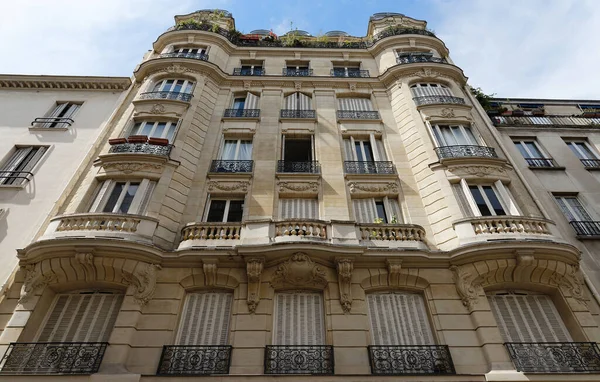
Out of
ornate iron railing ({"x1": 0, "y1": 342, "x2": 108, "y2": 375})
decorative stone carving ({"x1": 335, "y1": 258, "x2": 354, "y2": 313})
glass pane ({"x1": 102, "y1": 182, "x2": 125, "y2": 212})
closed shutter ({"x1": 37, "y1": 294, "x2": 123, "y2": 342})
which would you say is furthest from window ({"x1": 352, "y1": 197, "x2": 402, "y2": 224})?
ornate iron railing ({"x1": 0, "y1": 342, "x2": 108, "y2": 375})

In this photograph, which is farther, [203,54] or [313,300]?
[203,54]

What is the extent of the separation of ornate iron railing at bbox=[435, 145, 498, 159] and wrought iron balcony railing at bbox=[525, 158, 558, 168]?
8.09 feet

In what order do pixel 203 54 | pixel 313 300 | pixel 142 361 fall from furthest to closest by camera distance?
pixel 203 54
pixel 313 300
pixel 142 361

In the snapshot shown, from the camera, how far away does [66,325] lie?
775 cm

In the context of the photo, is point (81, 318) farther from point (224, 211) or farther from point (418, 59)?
point (418, 59)

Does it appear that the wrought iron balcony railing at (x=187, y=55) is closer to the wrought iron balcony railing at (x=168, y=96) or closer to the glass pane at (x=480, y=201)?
the wrought iron balcony railing at (x=168, y=96)

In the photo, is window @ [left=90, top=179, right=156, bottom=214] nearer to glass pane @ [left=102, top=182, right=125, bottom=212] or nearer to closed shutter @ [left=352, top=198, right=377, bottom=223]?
glass pane @ [left=102, top=182, right=125, bottom=212]

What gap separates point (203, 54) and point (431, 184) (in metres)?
12.9

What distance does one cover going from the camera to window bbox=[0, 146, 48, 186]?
11031 millimetres

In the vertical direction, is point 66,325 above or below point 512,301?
below

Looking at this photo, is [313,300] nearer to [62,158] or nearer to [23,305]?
[23,305]

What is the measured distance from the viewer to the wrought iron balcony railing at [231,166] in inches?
448

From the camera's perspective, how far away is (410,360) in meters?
7.07

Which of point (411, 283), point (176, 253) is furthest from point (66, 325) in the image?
point (411, 283)
